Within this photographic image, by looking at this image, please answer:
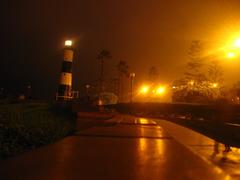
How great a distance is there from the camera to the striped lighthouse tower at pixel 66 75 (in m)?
25.8

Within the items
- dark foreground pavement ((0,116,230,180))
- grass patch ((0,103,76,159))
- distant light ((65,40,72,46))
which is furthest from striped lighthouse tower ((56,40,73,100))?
dark foreground pavement ((0,116,230,180))

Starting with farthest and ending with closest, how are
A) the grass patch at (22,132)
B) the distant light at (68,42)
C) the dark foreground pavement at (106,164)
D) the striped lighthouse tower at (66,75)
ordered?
the distant light at (68,42), the striped lighthouse tower at (66,75), the grass patch at (22,132), the dark foreground pavement at (106,164)

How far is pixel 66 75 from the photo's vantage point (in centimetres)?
2580

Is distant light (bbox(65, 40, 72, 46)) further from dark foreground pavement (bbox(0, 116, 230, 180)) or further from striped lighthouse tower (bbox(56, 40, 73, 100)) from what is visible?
dark foreground pavement (bbox(0, 116, 230, 180))

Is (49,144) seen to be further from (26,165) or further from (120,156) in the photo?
(26,165)

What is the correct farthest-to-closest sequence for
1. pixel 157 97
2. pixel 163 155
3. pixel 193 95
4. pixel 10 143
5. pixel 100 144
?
pixel 157 97 → pixel 193 95 → pixel 100 144 → pixel 163 155 → pixel 10 143

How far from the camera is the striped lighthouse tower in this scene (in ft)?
84.5

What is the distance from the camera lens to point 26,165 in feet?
27.0

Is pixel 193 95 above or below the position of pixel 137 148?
above

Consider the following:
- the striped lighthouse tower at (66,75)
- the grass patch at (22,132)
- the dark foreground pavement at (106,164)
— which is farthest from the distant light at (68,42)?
the dark foreground pavement at (106,164)

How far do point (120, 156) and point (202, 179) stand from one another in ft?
10.7

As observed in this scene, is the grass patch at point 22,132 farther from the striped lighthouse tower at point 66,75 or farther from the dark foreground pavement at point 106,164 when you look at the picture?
the striped lighthouse tower at point 66,75

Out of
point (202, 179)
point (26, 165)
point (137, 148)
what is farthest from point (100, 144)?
point (202, 179)

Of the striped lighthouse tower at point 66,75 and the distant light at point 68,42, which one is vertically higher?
the distant light at point 68,42
